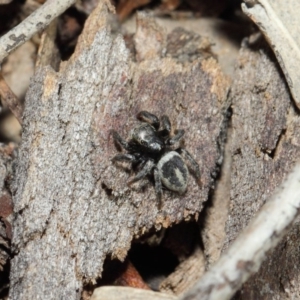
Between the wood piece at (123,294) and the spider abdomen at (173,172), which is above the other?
the wood piece at (123,294)

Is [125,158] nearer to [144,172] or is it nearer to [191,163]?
[144,172]

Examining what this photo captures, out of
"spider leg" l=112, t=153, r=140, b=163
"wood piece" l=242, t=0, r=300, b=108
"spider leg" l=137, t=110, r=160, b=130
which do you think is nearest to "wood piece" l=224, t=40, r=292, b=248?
"wood piece" l=242, t=0, r=300, b=108

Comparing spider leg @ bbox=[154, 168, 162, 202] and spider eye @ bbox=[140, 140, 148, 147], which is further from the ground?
spider eye @ bbox=[140, 140, 148, 147]

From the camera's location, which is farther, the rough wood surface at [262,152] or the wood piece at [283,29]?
the wood piece at [283,29]

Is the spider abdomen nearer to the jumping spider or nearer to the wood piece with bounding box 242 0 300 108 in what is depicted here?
the jumping spider

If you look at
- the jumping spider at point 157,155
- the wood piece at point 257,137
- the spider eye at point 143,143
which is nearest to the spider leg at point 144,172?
the jumping spider at point 157,155

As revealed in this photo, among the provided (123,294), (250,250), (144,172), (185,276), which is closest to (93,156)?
(144,172)

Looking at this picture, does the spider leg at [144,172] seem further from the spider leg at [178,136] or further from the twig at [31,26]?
the twig at [31,26]
